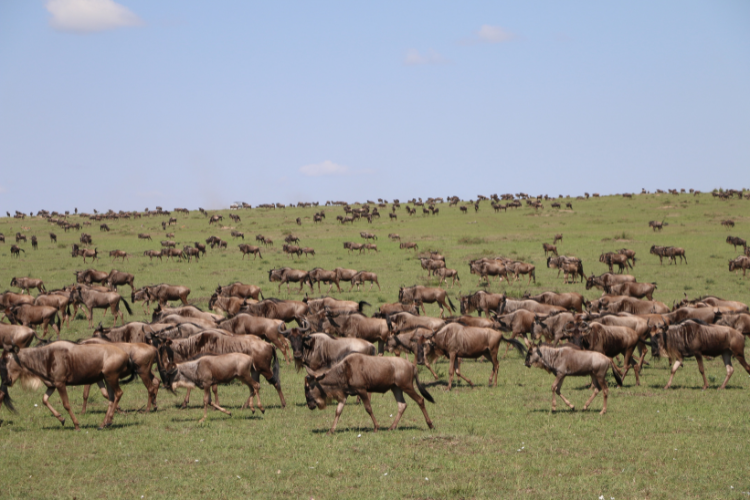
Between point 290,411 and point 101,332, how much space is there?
522cm

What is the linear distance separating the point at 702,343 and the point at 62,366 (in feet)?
40.9

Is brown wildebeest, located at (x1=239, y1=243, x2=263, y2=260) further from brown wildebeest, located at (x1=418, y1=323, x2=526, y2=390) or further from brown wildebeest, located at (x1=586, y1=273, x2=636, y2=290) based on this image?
brown wildebeest, located at (x1=418, y1=323, x2=526, y2=390)

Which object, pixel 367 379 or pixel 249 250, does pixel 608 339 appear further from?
pixel 249 250

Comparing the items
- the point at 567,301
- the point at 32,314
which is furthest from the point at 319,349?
the point at 32,314

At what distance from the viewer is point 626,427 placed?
37.5ft

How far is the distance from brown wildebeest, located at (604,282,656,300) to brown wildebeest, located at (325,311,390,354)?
13.3 meters

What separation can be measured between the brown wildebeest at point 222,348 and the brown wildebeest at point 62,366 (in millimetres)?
1724

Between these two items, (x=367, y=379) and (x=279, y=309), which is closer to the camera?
(x=367, y=379)

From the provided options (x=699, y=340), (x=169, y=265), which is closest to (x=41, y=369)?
(x=699, y=340)

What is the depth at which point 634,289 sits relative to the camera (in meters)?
27.5

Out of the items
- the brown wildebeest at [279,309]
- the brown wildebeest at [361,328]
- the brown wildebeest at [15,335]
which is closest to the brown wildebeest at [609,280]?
the brown wildebeest at [279,309]

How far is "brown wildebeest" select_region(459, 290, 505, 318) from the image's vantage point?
74.9 feet

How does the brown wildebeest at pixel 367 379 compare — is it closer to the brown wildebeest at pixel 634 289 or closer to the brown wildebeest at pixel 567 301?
the brown wildebeest at pixel 567 301

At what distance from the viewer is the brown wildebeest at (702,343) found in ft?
47.7
